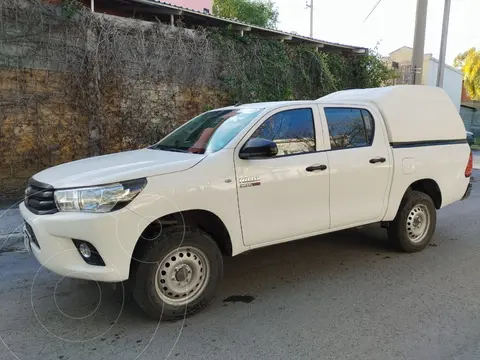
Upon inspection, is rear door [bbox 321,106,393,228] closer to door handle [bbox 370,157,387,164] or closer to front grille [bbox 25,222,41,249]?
door handle [bbox 370,157,387,164]

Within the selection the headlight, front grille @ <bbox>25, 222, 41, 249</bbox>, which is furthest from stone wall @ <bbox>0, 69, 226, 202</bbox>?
the headlight

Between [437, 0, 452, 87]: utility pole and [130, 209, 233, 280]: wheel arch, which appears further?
[437, 0, 452, 87]: utility pole

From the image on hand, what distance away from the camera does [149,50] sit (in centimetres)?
1005

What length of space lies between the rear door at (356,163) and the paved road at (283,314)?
0.69 meters

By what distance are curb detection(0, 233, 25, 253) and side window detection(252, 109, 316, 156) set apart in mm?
3741

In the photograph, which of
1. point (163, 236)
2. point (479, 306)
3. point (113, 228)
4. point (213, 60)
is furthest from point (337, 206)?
point (213, 60)

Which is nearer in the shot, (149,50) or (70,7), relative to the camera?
(70,7)

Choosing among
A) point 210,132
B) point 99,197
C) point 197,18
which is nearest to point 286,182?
point 210,132

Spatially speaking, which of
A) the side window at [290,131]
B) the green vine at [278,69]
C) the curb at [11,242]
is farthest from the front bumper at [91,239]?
the green vine at [278,69]

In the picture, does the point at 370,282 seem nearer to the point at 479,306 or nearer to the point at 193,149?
the point at 479,306

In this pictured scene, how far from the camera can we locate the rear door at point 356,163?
4.72 meters

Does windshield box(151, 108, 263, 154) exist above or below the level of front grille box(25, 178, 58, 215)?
above

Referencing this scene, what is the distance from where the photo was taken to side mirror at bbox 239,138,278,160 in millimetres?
3967

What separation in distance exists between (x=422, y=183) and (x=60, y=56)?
23.5 feet
